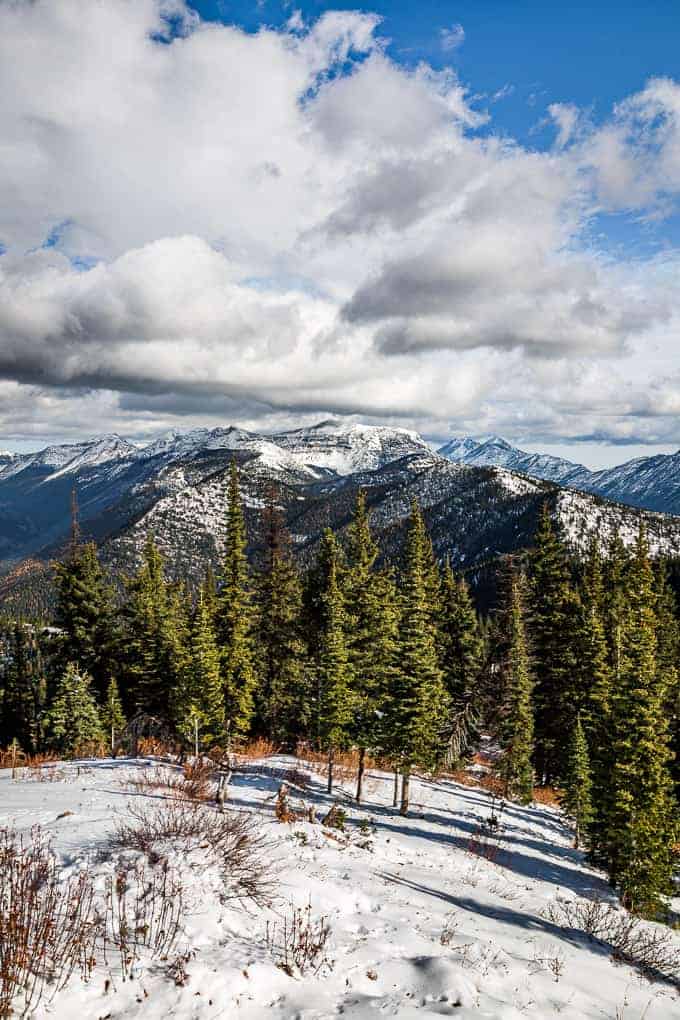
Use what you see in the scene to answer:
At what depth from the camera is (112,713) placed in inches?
1623

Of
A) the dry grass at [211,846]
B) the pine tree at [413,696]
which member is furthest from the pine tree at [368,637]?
the dry grass at [211,846]

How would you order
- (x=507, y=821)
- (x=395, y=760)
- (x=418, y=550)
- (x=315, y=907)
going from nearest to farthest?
1. (x=315, y=907)
2. (x=395, y=760)
3. (x=507, y=821)
4. (x=418, y=550)

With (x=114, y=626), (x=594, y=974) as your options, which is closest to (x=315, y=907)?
(x=594, y=974)

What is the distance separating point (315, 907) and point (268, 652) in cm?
3315

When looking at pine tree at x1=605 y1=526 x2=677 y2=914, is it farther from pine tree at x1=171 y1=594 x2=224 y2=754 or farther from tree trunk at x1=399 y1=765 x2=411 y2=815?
pine tree at x1=171 y1=594 x2=224 y2=754

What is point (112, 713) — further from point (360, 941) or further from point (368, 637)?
point (360, 941)

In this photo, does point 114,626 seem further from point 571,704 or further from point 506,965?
point 506,965

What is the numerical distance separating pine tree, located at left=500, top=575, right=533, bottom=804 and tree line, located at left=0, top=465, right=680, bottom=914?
11 cm

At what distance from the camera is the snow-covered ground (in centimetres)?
689

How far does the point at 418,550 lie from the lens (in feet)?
137

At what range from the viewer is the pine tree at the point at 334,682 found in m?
26.9

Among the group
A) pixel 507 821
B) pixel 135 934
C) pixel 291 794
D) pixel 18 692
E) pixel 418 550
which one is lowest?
pixel 18 692

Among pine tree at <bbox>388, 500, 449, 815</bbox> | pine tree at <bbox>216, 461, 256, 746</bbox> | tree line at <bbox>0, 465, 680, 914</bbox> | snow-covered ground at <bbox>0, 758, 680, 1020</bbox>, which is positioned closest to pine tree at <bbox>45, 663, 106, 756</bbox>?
tree line at <bbox>0, 465, 680, 914</bbox>

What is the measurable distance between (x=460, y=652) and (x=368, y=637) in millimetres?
14154
